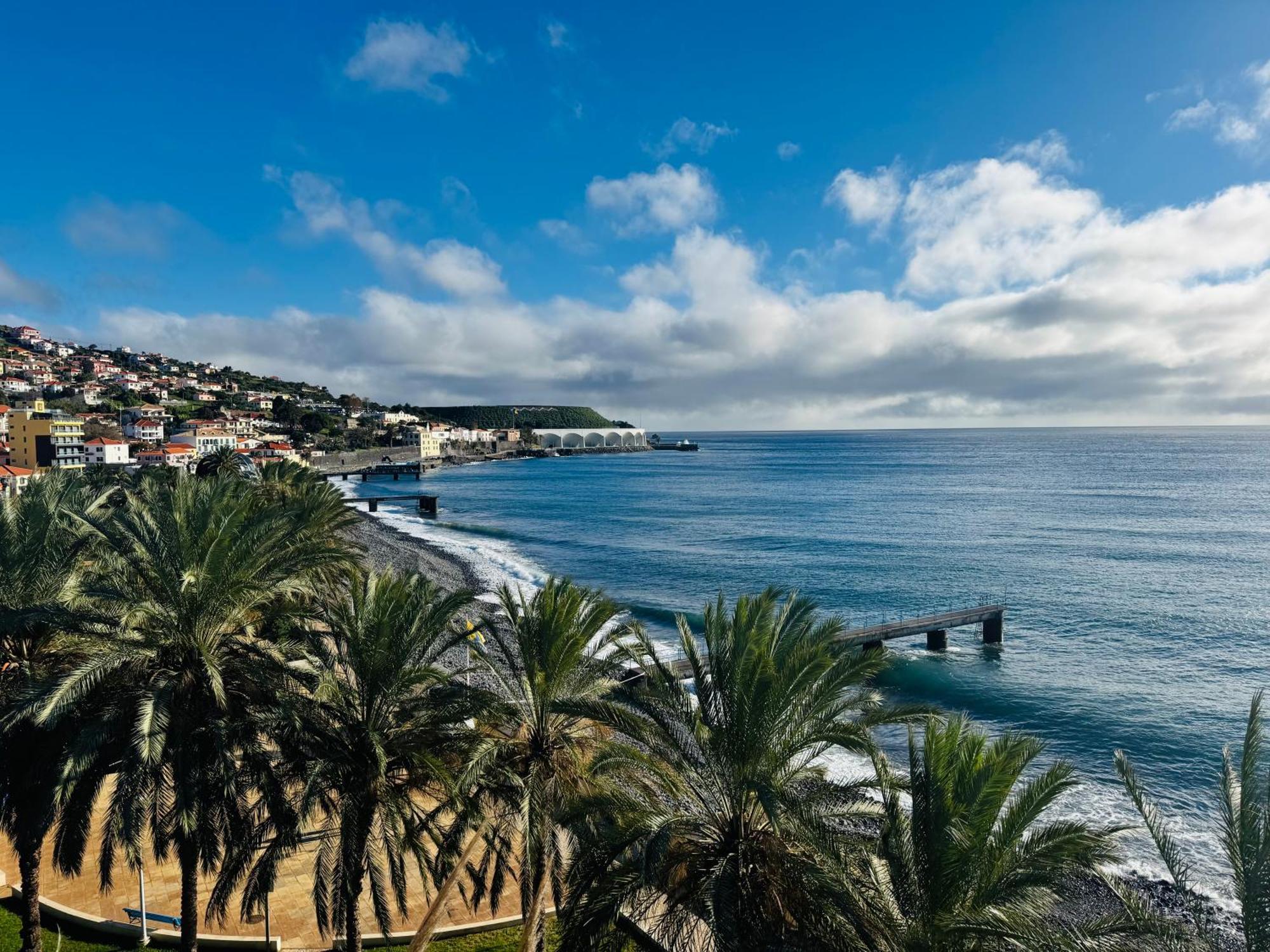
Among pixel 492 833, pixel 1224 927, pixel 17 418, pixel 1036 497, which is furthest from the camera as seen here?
pixel 17 418

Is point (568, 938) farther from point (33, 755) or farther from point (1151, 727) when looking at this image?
point (1151, 727)

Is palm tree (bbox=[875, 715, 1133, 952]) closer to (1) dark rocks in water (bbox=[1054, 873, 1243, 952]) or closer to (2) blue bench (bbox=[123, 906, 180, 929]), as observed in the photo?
(1) dark rocks in water (bbox=[1054, 873, 1243, 952])

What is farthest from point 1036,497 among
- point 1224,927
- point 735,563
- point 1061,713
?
point 1224,927

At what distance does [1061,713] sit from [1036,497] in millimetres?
71090

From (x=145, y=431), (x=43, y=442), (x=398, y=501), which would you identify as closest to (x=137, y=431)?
(x=145, y=431)

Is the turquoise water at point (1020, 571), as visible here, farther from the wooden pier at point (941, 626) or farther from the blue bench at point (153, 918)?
the blue bench at point (153, 918)

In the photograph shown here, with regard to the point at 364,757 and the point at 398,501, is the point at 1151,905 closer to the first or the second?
the point at 364,757

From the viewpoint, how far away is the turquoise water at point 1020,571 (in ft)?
79.6

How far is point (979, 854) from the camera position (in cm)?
693

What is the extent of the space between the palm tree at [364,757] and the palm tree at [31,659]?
2621mm

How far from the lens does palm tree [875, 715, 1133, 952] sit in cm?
681

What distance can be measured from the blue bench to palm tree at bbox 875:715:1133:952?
37.5 ft

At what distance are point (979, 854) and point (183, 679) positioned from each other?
9914mm

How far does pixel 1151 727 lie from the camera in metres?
23.5
